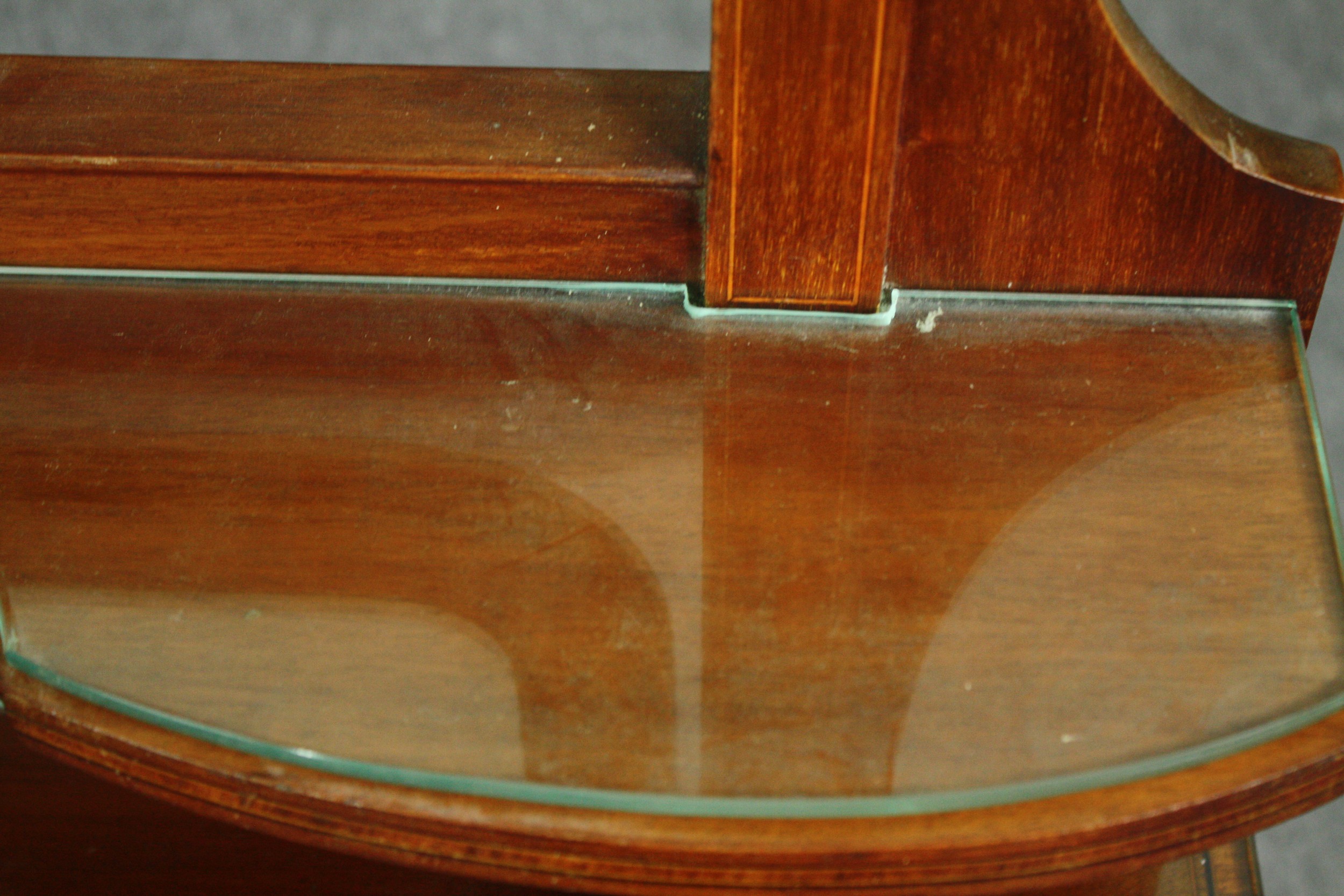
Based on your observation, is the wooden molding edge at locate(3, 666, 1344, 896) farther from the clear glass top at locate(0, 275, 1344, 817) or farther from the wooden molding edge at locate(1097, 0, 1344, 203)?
the wooden molding edge at locate(1097, 0, 1344, 203)

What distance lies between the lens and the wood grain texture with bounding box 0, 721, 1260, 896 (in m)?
0.91

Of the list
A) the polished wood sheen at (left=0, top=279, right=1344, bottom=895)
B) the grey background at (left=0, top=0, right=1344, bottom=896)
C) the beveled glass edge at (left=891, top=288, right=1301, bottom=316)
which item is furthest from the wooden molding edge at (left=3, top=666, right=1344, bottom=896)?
the grey background at (left=0, top=0, right=1344, bottom=896)

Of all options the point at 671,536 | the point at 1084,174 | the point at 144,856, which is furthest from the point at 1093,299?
the point at 144,856

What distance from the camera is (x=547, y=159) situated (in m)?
0.77

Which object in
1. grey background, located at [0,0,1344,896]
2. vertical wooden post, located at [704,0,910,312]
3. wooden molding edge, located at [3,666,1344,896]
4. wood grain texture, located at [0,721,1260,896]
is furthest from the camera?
grey background, located at [0,0,1344,896]

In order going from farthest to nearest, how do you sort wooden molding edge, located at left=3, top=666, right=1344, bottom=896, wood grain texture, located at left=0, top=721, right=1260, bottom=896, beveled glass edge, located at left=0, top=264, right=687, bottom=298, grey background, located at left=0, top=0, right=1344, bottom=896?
grey background, located at left=0, top=0, right=1344, bottom=896 < wood grain texture, located at left=0, top=721, right=1260, bottom=896 < beveled glass edge, located at left=0, top=264, right=687, bottom=298 < wooden molding edge, located at left=3, top=666, right=1344, bottom=896

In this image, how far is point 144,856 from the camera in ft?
3.05

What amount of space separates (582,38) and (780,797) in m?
1.35

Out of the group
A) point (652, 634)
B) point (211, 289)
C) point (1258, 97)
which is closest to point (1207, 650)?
point (652, 634)

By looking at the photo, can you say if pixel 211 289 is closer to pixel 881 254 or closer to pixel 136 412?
pixel 136 412

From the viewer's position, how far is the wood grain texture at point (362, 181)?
77cm

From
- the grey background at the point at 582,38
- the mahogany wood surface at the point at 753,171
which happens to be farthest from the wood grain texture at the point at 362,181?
the grey background at the point at 582,38

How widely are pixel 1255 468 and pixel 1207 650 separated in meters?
0.12

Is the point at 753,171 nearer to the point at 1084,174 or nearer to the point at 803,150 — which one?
the point at 803,150
